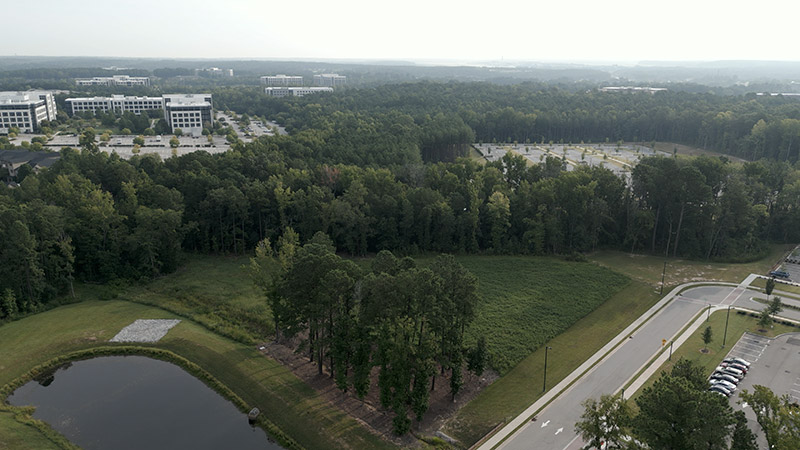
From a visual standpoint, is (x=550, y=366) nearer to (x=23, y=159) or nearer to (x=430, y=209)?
(x=430, y=209)

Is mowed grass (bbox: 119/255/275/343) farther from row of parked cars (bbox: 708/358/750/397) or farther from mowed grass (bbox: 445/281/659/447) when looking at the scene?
row of parked cars (bbox: 708/358/750/397)

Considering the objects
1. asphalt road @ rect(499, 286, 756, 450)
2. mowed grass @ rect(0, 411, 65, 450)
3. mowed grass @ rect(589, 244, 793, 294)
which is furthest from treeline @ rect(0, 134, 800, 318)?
mowed grass @ rect(0, 411, 65, 450)

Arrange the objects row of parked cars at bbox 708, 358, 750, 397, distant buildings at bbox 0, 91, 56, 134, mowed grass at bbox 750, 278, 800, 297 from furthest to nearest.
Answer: distant buildings at bbox 0, 91, 56, 134
mowed grass at bbox 750, 278, 800, 297
row of parked cars at bbox 708, 358, 750, 397

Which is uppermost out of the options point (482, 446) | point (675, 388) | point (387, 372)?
point (675, 388)

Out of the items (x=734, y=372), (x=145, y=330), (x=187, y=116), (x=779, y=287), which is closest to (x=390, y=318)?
(x=145, y=330)

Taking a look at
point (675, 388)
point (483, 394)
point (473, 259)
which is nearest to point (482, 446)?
point (483, 394)

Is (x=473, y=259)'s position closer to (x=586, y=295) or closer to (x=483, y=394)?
(x=586, y=295)

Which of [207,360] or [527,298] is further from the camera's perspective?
[527,298]
